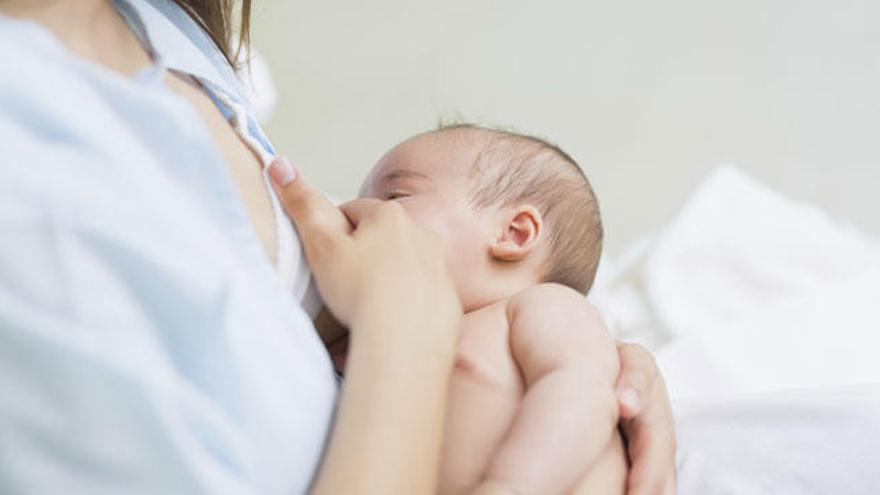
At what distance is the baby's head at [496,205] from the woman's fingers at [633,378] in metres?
0.11

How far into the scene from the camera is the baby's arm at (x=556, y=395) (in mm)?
776

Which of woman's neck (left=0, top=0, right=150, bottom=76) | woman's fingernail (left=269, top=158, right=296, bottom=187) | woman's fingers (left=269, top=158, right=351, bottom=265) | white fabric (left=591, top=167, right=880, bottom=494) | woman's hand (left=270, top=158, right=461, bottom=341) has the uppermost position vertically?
woman's neck (left=0, top=0, right=150, bottom=76)

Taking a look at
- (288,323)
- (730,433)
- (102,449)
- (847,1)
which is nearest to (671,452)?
(730,433)

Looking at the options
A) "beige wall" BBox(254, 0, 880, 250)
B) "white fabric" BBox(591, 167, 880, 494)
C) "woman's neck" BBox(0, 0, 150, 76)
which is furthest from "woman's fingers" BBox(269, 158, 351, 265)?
"beige wall" BBox(254, 0, 880, 250)

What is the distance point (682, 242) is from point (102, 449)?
135 cm

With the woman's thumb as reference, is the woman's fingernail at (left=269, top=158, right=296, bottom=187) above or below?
above

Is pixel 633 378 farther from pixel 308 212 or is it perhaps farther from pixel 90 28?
pixel 90 28

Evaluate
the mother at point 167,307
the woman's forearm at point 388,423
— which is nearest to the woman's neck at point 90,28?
the mother at point 167,307

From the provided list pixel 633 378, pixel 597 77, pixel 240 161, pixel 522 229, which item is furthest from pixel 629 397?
pixel 597 77

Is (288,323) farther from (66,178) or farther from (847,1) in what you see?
(847,1)

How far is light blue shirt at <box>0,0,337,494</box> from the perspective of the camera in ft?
1.98

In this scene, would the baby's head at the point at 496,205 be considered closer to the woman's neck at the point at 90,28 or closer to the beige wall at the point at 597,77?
the woman's neck at the point at 90,28

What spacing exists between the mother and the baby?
63 millimetres

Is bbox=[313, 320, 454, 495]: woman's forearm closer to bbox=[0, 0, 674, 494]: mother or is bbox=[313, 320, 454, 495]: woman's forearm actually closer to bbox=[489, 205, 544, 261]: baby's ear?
bbox=[0, 0, 674, 494]: mother
